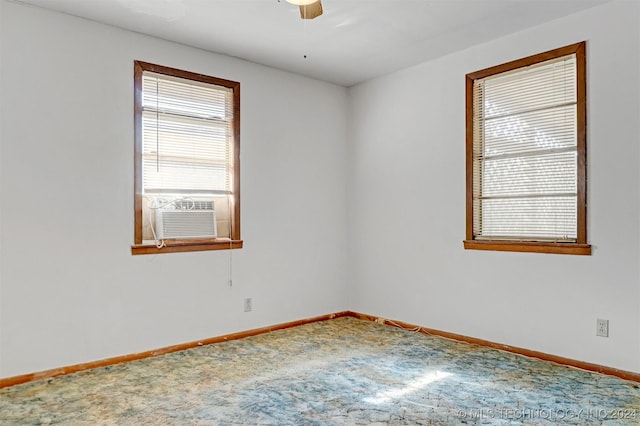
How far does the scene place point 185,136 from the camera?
12.8ft

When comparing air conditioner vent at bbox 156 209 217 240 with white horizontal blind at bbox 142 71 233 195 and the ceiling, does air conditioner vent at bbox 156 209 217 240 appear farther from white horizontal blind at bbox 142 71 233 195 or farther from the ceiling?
the ceiling

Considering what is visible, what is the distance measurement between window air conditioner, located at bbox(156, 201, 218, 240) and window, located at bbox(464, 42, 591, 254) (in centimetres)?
225

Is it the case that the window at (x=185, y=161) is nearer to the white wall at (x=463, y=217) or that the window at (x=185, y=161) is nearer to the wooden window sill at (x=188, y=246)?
the wooden window sill at (x=188, y=246)

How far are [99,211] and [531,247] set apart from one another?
3.29m

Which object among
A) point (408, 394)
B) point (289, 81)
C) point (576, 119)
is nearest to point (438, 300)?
point (408, 394)

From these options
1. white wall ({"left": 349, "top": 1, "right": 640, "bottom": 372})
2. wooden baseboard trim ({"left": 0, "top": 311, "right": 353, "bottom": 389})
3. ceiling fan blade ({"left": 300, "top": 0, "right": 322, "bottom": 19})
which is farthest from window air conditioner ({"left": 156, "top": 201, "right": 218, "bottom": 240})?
ceiling fan blade ({"left": 300, "top": 0, "right": 322, "bottom": 19})

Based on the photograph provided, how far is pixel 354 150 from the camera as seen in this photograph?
5.07 m

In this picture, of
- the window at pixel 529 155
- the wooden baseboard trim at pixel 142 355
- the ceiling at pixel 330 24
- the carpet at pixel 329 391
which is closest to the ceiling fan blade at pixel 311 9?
the ceiling at pixel 330 24

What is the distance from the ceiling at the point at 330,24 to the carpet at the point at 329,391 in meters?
2.54

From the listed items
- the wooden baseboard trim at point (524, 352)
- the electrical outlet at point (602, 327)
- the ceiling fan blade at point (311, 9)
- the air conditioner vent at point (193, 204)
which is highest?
the ceiling fan blade at point (311, 9)

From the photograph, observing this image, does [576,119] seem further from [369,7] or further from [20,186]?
[20,186]

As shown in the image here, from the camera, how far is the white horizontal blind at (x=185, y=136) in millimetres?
3703

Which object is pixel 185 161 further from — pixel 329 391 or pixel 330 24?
pixel 329 391

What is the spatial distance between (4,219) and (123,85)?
4.18 ft
